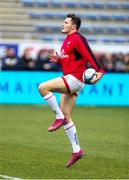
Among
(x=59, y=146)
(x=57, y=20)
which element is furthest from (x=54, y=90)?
(x=57, y=20)

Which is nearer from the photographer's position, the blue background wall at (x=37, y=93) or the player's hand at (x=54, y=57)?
the player's hand at (x=54, y=57)

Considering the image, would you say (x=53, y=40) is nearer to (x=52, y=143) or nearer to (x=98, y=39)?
(x=98, y=39)

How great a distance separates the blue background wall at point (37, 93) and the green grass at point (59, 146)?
83.0 inches

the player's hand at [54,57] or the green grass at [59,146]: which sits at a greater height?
the player's hand at [54,57]

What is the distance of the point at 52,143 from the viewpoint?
12289mm

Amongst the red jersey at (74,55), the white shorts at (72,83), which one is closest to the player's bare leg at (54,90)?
the white shorts at (72,83)

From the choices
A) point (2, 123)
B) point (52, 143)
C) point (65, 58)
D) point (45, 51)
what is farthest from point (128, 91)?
point (65, 58)

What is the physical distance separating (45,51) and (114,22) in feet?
11.0

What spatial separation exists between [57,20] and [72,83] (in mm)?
18522

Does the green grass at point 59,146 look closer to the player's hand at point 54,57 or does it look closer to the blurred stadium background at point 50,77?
the blurred stadium background at point 50,77

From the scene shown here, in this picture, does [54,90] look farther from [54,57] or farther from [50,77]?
[50,77]

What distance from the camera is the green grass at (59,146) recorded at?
830 cm

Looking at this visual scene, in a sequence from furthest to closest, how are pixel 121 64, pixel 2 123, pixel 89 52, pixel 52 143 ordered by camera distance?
pixel 121 64 → pixel 2 123 → pixel 52 143 → pixel 89 52

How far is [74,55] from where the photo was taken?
907 centimetres
